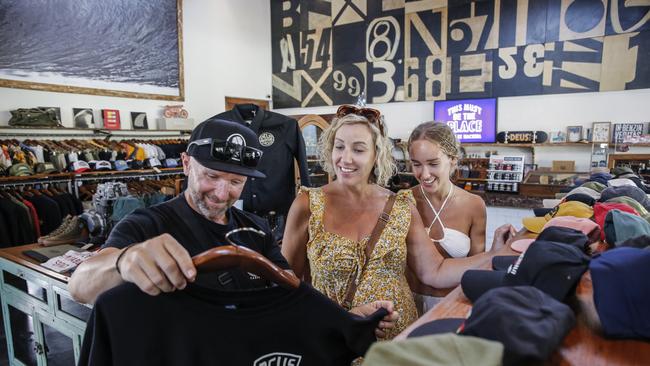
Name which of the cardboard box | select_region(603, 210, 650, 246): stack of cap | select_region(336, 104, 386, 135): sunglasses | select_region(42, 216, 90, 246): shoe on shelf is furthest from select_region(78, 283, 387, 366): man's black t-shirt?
the cardboard box

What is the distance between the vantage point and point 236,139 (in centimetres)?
134

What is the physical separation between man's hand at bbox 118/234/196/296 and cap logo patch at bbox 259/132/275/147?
9.27ft

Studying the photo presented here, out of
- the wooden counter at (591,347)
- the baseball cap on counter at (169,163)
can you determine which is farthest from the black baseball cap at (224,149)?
the baseball cap on counter at (169,163)

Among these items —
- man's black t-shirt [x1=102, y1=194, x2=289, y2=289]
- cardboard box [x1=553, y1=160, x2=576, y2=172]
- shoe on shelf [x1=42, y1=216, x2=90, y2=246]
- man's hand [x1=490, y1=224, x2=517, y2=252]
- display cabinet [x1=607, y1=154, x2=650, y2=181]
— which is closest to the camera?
man's black t-shirt [x1=102, y1=194, x2=289, y2=289]

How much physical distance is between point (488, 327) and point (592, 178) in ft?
8.31

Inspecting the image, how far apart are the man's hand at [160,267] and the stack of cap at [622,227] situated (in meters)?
1.19

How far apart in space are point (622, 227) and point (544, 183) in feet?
17.4

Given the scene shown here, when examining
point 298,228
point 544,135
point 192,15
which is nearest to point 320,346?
point 298,228

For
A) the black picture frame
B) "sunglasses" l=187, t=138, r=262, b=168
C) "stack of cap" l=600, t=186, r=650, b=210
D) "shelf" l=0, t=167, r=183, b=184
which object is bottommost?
"shelf" l=0, t=167, r=183, b=184

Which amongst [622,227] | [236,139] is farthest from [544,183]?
[236,139]

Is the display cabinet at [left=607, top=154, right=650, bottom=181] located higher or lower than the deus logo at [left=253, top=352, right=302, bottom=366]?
higher

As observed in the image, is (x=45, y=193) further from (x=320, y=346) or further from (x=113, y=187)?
(x=320, y=346)

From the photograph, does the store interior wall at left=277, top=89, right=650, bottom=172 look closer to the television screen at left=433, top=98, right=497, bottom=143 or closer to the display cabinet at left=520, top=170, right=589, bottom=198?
the television screen at left=433, top=98, right=497, bottom=143

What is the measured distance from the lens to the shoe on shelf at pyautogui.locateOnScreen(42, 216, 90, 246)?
268 centimetres
